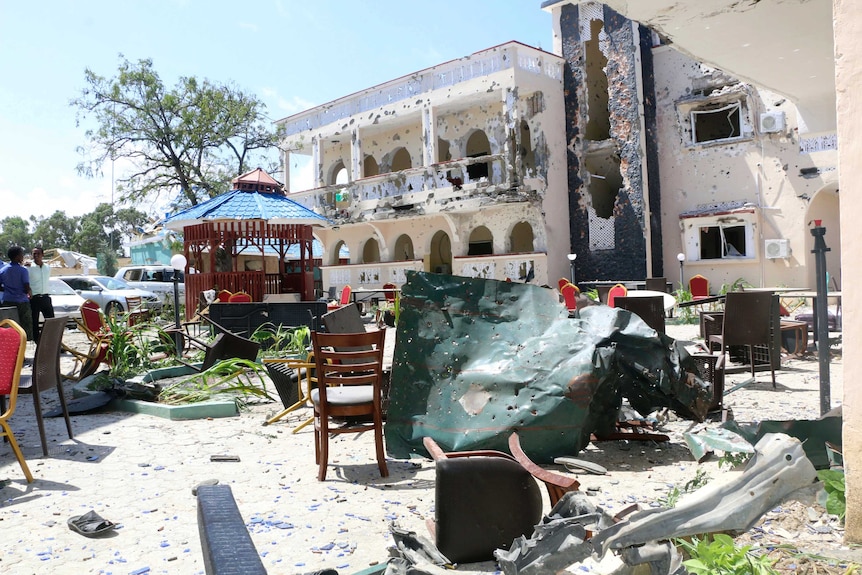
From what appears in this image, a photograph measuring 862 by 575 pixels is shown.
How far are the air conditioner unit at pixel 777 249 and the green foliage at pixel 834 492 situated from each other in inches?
549

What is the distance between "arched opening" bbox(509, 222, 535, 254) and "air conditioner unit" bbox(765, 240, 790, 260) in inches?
315

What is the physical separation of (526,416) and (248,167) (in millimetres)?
21907

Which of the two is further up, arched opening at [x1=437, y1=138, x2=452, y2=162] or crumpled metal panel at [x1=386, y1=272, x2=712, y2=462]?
arched opening at [x1=437, y1=138, x2=452, y2=162]

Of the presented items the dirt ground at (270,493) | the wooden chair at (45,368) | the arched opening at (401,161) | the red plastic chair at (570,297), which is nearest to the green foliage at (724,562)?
the dirt ground at (270,493)

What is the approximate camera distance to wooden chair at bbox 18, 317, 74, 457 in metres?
4.22

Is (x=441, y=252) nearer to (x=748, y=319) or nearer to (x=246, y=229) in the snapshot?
(x=246, y=229)

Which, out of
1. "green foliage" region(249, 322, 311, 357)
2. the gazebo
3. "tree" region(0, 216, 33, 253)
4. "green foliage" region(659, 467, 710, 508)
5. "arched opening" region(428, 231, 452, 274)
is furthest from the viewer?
"tree" region(0, 216, 33, 253)

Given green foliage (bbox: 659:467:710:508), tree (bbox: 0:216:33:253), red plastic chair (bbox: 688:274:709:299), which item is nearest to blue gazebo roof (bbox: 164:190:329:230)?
red plastic chair (bbox: 688:274:709:299)

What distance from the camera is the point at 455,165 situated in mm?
17172

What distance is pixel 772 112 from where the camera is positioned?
14.8 meters

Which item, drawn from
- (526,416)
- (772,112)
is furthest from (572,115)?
(526,416)

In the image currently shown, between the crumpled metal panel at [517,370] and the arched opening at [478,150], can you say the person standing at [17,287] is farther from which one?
the arched opening at [478,150]

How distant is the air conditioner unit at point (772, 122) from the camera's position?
14609 millimetres

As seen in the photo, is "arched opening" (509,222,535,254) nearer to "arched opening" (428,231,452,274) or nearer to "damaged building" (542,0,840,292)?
"arched opening" (428,231,452,274)
